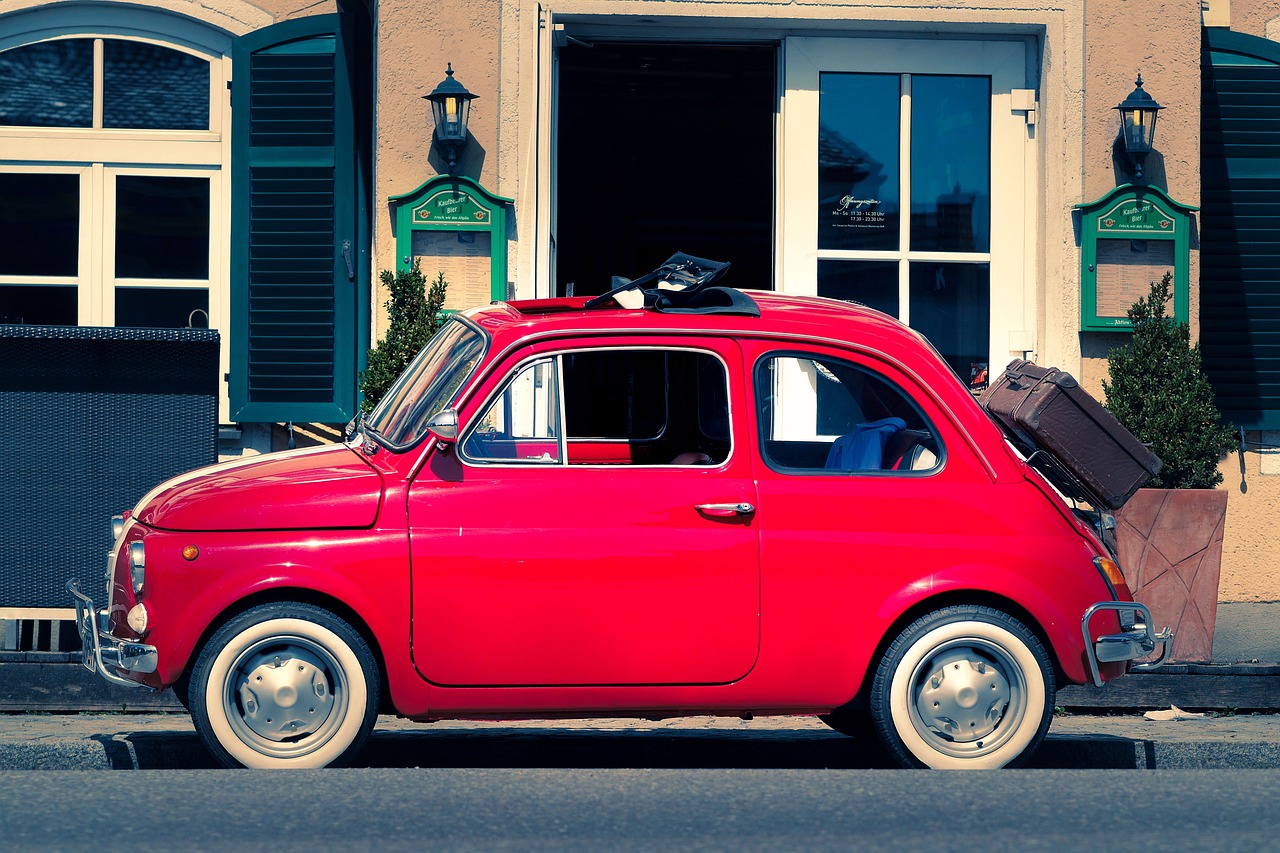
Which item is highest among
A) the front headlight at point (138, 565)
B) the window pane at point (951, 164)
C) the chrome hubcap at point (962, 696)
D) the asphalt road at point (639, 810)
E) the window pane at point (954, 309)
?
the window pane at point (951, 164)

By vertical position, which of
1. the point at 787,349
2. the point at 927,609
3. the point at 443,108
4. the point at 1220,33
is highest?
the point at 1220,33

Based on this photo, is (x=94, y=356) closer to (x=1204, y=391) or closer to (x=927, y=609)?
(x=927, y=609)

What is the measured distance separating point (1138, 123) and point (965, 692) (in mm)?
5593

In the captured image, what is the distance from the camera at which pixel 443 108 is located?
9867 mm

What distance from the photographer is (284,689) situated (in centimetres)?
539

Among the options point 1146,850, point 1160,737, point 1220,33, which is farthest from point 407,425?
point 1220,33

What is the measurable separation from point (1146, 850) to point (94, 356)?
16.5 feet

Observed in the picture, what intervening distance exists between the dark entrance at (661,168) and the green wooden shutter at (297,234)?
3.65 metres

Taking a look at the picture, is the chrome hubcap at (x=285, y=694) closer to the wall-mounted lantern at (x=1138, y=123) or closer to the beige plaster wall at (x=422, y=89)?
the beige plaster wall at (x=422, y=89)

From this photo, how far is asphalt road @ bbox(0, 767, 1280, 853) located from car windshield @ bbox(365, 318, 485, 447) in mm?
1205

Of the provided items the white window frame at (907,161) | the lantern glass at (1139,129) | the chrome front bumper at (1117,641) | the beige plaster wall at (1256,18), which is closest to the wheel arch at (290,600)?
the chrome front bumper at (1117,641)

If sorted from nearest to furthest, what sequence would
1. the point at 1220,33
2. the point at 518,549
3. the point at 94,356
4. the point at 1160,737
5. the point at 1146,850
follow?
the point at 1146,850
the point at 518,549
the point at 1160,737
the point at 94,356
the point at 1220,33

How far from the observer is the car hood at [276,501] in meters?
5.42

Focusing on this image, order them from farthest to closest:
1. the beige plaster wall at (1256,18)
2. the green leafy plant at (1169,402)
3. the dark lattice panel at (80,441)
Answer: the beige plaster wall at (1256,18), the green leafy plant at (1169,402), the dark lattice panel at (80,441)
